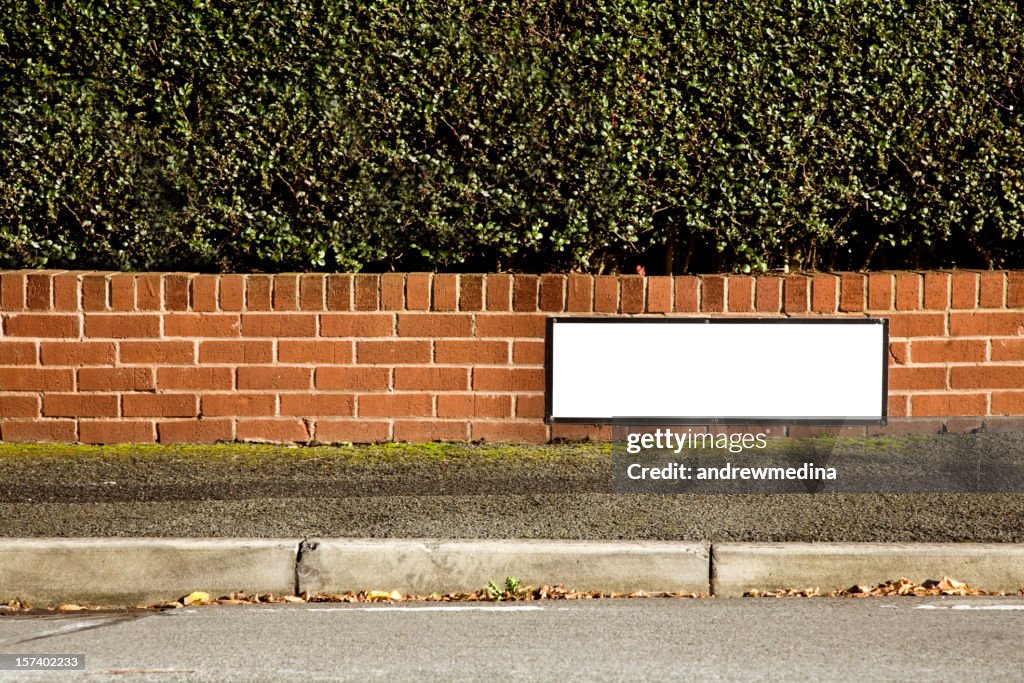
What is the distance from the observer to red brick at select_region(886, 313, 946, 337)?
7426mm

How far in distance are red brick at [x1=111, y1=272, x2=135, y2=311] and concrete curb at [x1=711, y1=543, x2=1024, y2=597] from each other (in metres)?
3.54

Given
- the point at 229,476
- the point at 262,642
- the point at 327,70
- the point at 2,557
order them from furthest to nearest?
1. the point at 327,70
2. the point at 229,476
3. the point at 2,557
4. the point at 262,642

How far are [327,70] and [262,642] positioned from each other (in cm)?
356

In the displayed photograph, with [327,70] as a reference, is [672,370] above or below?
below

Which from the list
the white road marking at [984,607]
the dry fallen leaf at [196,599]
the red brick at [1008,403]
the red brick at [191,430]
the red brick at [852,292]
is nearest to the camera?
the white road marking at [984,607]

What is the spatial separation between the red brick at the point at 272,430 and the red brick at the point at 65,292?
1111mm

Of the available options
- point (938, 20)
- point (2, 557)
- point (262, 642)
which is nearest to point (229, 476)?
point (2, 557)

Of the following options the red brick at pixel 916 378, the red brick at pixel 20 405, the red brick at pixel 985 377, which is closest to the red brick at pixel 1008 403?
the red brick at pixel 985 377

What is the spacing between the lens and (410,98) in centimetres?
725

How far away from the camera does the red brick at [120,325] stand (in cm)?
723

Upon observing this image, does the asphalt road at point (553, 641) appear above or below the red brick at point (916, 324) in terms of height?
below

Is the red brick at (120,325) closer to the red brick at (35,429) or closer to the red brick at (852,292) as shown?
the red brick at (35,429)

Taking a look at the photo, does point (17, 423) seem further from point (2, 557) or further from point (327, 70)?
point (327, 70)

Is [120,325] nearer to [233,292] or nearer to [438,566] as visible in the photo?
[233,292]
